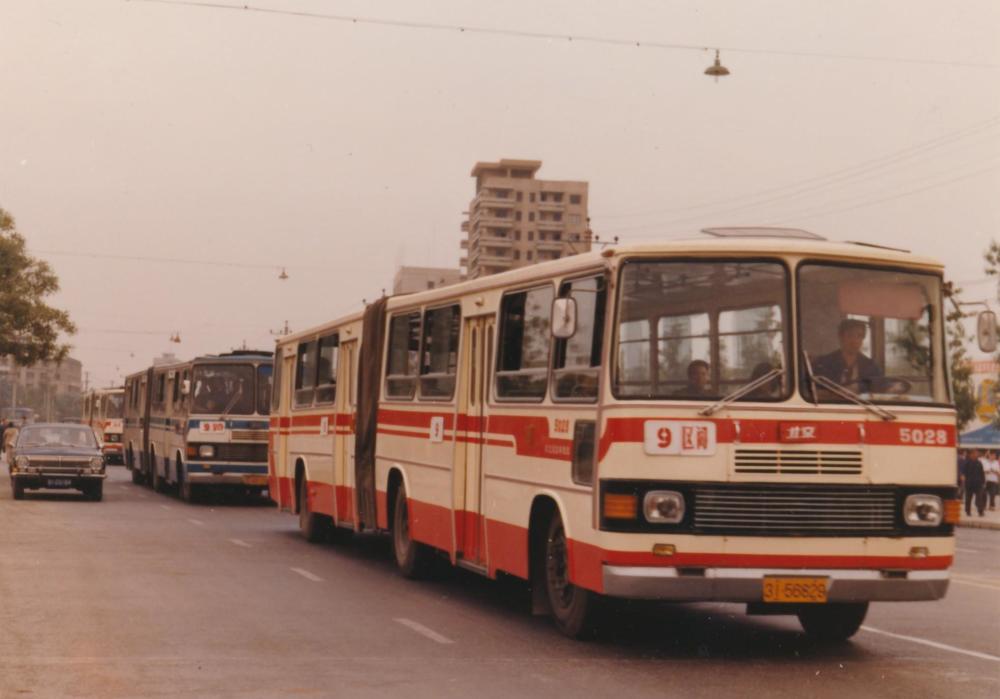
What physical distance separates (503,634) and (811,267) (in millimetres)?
3676

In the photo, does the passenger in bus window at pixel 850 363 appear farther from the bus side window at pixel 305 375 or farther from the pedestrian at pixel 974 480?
the pedestrian at pixel 974 480

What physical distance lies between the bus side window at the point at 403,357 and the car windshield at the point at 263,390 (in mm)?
14438

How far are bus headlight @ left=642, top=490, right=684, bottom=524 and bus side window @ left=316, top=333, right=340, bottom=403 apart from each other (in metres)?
10.2

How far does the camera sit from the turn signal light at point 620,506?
1105cm

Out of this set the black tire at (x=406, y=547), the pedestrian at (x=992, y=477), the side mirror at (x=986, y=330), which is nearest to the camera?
the side mirror at (x=986, y=330)

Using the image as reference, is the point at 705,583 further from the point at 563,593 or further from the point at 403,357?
the point at 403,357

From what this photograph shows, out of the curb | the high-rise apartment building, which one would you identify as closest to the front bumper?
the curb

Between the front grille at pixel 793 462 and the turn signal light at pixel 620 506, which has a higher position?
the front grille at pixel 793 462

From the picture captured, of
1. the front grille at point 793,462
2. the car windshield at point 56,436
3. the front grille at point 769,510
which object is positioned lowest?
the front grille at point 769,510

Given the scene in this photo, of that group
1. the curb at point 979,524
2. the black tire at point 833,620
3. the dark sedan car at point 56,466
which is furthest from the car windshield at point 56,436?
the black tire at point 833,620

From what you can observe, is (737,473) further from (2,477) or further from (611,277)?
(2,477)

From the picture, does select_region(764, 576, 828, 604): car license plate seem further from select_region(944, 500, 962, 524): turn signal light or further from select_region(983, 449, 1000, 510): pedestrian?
select_region(983, 449, 1000, 510): pedestrian

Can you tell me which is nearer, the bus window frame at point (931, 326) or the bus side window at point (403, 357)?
the bus window frame at point (931, 326)

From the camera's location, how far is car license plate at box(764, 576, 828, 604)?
11.0m
